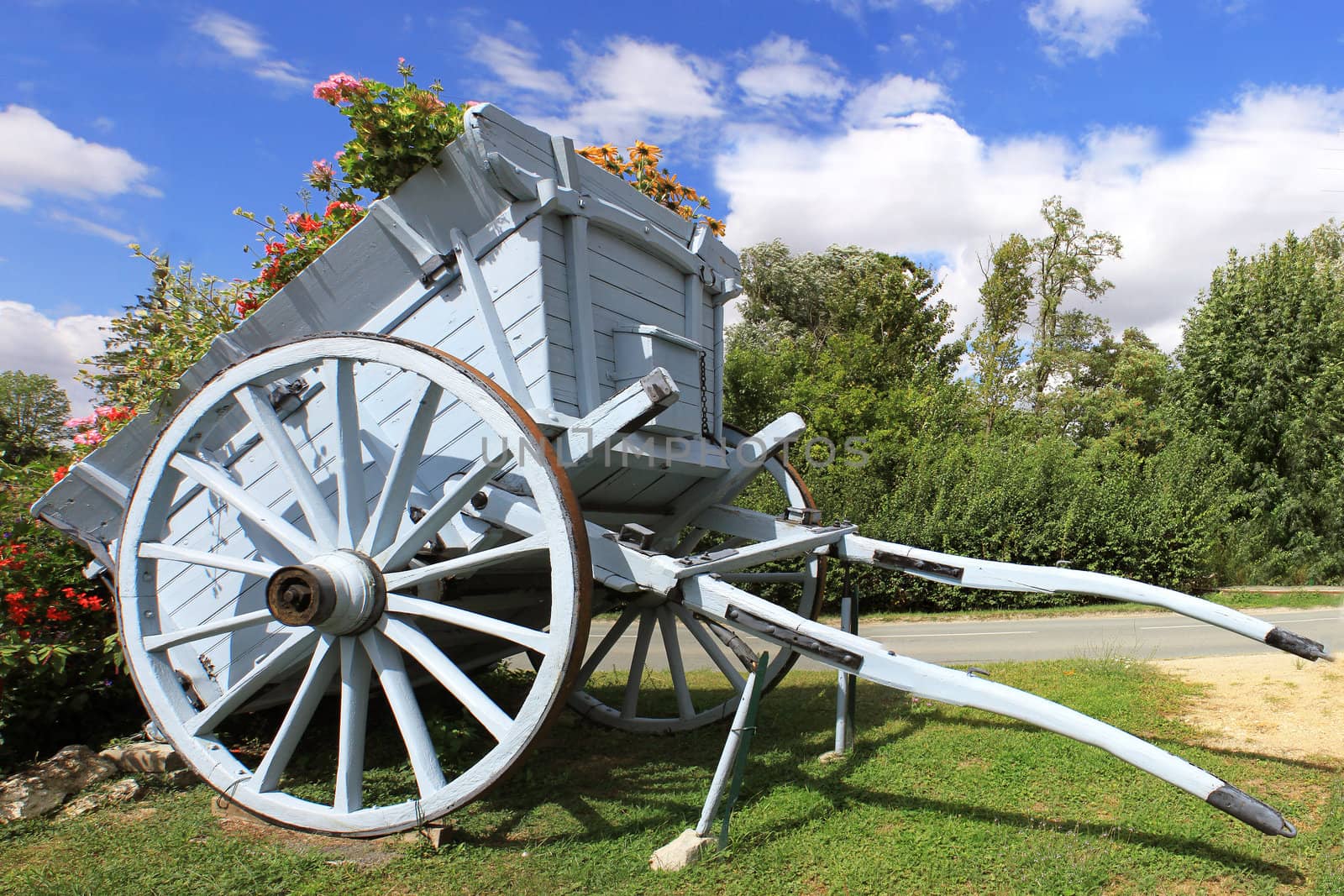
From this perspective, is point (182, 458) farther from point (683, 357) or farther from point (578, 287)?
point (683, 357)

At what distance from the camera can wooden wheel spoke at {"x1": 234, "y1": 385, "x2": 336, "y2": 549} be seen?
338 centimetres

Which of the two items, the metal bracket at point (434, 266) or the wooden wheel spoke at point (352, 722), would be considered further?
the metal bracket at point (434, 266)

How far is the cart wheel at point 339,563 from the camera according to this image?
304 centimetres

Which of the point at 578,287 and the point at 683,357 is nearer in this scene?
the point at 578,287

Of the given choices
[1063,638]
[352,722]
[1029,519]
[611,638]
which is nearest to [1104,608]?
[1029,519]

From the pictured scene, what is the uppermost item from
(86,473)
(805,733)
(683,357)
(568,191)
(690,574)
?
(568,191)

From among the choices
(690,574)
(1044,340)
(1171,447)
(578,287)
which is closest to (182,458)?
(578,287)

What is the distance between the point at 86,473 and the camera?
3943 mm

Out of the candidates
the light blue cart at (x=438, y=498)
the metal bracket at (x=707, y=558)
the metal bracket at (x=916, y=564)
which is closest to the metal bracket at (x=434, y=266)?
the light blue cart at (x=438, y=498)

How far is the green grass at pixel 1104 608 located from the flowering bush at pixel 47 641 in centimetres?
877

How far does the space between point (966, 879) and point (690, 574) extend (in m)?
1.47

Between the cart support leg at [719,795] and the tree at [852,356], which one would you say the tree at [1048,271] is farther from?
the cart support leg at [719,795]

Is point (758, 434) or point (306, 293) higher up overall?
point (306, 293)

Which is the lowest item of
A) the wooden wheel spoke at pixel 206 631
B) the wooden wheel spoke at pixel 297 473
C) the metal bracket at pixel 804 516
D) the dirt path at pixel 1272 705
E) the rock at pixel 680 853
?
the rock at pixel 680 853
